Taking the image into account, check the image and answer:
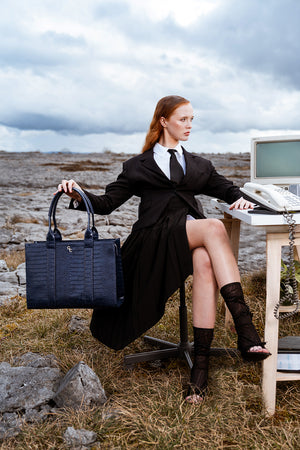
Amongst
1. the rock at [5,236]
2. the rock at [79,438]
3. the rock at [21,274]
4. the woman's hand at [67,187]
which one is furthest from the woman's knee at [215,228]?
the rock at [5,236]

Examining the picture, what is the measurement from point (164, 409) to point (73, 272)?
0.82 m

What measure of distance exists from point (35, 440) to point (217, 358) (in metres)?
1.33

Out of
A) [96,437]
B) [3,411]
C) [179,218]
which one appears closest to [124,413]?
[96,437]

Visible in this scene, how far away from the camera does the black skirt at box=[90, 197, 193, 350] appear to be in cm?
252

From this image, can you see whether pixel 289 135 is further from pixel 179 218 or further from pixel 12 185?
pixel 12 185

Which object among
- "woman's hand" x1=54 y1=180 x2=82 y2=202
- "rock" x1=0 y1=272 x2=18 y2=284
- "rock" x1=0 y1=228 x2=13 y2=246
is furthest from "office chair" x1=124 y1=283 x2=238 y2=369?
"rock" x1=0 y1=228 x2=13 y2=246

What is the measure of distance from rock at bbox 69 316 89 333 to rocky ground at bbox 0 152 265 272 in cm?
252

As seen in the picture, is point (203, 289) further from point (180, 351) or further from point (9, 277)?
point (9, 277)

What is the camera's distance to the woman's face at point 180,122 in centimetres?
278

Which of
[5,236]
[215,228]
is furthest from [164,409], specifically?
[5,236]

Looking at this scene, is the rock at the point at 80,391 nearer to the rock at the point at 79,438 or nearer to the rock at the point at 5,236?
Answer: the rock at the point at 79,438

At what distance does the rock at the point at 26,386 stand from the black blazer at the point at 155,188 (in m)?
0.99

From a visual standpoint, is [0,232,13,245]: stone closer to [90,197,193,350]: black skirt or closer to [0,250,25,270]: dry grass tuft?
[0,250,25,270]: dry grass tuft

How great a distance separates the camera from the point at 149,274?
2.59 metres
